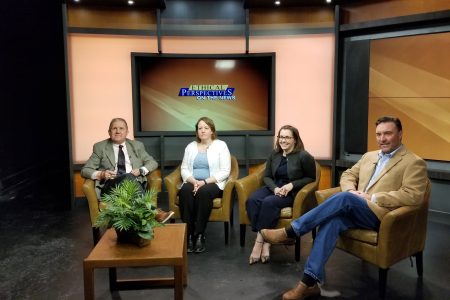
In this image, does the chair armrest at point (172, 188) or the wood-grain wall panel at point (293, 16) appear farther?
the wood-grain wall panel at point (293, 16)

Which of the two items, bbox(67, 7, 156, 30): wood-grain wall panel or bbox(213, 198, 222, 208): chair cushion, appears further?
bbox(67, 7, 156, 30): wood-grain wall panel

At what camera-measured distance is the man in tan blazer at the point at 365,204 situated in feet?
9.13

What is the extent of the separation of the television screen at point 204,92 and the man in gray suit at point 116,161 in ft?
3.17

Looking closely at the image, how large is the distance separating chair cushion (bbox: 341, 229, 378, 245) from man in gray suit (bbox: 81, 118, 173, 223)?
6.94 ft

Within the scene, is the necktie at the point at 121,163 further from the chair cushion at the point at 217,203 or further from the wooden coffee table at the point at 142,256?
the wooden coffee table at the point at 142,256

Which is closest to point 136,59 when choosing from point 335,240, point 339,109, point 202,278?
point 339,109

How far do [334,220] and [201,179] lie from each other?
5.21 feet

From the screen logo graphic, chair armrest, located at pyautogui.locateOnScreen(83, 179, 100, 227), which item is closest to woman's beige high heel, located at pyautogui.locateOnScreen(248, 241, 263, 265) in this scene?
chair armrest, located at pyautogui.locateOnScreen(83, 179, 100, 227)

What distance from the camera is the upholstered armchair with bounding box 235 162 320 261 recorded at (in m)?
3.51

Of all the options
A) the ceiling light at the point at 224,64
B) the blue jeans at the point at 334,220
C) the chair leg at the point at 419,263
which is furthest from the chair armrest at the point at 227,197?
the ceiling light at the point at 224,64

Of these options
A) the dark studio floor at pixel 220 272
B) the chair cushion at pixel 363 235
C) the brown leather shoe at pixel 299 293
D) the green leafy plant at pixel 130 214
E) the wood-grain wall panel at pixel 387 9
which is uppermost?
the wood-grain wall panel at pixel 387 9

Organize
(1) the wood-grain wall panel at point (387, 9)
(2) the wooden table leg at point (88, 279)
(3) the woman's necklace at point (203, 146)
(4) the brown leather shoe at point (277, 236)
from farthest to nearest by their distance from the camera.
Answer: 1. (1) the wood-grain wall panel at point (387, 9)
2. (3) the woman's necklace at point (203, 146)
3. (4) the brown leather shoe at point (277, 236)
4. (2) the wooden table leg at point (88, 279)

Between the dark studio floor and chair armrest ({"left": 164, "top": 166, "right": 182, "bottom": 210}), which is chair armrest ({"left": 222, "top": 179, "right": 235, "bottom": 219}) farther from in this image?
chair armrest ({"left": 164, "top": 166, "right": 182, "bottom": 210})

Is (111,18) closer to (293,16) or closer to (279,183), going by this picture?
(293,16)
